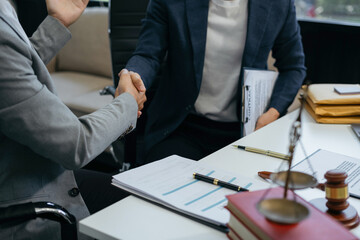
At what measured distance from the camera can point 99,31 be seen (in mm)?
3742

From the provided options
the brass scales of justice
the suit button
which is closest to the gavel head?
the brass scales of justice

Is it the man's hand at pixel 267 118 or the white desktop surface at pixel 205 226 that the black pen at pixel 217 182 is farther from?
the man's hand at pixel 267 118

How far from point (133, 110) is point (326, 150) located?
58 cm

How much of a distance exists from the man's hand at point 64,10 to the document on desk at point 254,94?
0.62 meters

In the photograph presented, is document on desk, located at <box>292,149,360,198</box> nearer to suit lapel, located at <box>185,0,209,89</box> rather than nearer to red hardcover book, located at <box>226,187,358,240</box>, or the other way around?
red hardcover book, located at <box>226,187,358,240</box>

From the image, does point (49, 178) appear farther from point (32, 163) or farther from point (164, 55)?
point (164, 55)

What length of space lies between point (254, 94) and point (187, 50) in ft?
1.03

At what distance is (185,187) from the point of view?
0.97m

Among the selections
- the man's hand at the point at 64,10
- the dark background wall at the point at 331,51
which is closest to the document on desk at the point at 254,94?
the man's hand at the point at 64,10

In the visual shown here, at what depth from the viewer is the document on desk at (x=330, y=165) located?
3.50 ft

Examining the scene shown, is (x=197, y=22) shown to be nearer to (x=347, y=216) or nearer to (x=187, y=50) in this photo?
(x=187, y=50)

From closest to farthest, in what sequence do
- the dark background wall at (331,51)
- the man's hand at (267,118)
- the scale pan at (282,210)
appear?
the scale pan at (282,210)
the man's hand at (267,118)
the dark background wall at (331,51)

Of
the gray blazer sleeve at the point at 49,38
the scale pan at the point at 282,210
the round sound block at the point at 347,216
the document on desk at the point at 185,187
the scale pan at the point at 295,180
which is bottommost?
the document on desk at the point at 185,187

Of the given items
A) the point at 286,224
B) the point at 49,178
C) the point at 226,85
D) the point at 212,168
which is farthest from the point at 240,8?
the point at 286,224
